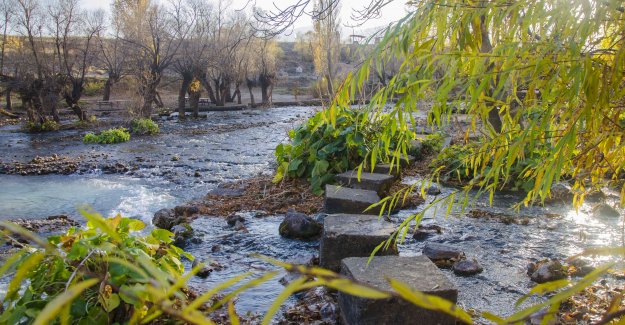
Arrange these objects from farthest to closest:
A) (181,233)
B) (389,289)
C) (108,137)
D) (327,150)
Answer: (108,137) < (327,150) < (181,233) < (389,289)

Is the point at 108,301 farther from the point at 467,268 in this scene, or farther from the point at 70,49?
the point at 70,49

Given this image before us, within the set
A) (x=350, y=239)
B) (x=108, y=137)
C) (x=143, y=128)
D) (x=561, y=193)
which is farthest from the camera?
(x=143, y=128)

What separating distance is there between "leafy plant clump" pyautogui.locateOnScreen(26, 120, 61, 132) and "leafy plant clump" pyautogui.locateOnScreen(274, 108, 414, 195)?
15.1m

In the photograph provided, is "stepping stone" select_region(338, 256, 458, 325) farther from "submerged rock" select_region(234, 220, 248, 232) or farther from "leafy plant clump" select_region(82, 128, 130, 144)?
"leafy plant clump" select_region(82, 128, 130, 144)

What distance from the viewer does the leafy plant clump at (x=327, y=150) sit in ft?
21.0

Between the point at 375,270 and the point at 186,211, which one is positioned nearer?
the point at 375,270

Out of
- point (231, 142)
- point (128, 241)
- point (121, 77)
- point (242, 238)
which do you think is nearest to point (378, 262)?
point (128, 241)

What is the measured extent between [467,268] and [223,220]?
287 cm

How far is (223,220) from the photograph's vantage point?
550cm

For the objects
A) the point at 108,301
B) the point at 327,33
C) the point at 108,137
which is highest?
the point at 327,33

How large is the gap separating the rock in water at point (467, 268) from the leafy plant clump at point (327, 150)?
2668 millimetres

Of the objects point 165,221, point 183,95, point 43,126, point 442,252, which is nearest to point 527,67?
point 442,252

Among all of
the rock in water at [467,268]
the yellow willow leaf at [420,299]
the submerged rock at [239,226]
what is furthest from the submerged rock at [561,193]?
the yellow willow leaf at [420,299]

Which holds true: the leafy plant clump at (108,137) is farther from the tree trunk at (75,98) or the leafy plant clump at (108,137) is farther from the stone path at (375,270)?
the stone path at (375,270)
